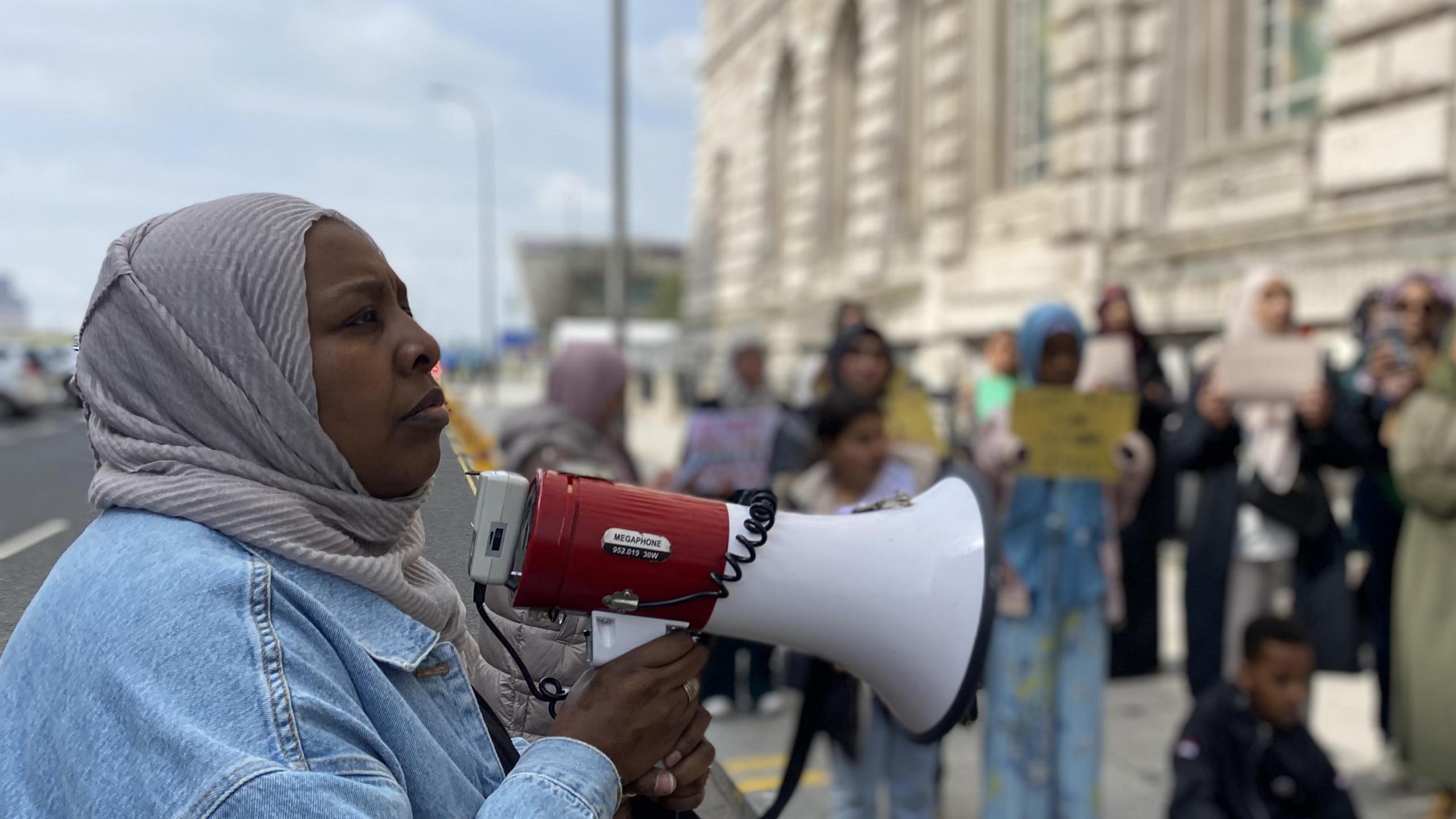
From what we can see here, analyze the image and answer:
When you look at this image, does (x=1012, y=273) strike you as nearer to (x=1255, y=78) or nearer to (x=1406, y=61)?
(x=1255, y=78)

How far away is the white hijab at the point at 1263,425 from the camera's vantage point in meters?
3.98

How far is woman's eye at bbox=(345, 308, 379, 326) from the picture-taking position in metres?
0.96

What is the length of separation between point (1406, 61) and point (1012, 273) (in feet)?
15.5

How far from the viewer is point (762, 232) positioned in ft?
68.7

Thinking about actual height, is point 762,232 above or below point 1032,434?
above

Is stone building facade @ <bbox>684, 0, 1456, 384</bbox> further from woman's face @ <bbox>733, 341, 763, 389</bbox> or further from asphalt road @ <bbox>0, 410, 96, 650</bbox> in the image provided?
asphalt road @ <bbox>0, 410, 96, 650</bbox>

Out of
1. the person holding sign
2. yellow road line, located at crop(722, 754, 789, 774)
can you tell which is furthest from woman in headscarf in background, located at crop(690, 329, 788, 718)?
the person holding sign

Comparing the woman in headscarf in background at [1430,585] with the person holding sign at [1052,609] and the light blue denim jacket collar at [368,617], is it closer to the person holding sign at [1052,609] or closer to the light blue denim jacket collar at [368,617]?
the person holding sign at [1052,609]

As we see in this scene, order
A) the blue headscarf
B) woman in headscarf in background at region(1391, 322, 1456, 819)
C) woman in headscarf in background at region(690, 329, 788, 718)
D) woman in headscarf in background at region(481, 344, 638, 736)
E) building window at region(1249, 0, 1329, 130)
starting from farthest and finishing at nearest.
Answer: building window at region(1249, 0, 1329, 130) → woman in headscarf in background at region(690, 329, 788, 718) → woman in headscarf in background at region(1391, 322, 1456, 819) → the blue headscarf → woman in headscarf in background at region(481, 344, 638, 736)

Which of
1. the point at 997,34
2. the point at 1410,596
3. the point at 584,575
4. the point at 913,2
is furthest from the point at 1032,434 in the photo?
the point at 913,2

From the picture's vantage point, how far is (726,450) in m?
4.42

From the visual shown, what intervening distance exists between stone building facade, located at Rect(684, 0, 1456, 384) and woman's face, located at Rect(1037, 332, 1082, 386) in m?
3.41

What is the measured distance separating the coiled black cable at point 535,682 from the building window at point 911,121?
13321 mm

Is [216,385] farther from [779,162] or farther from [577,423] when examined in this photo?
[779,162]
